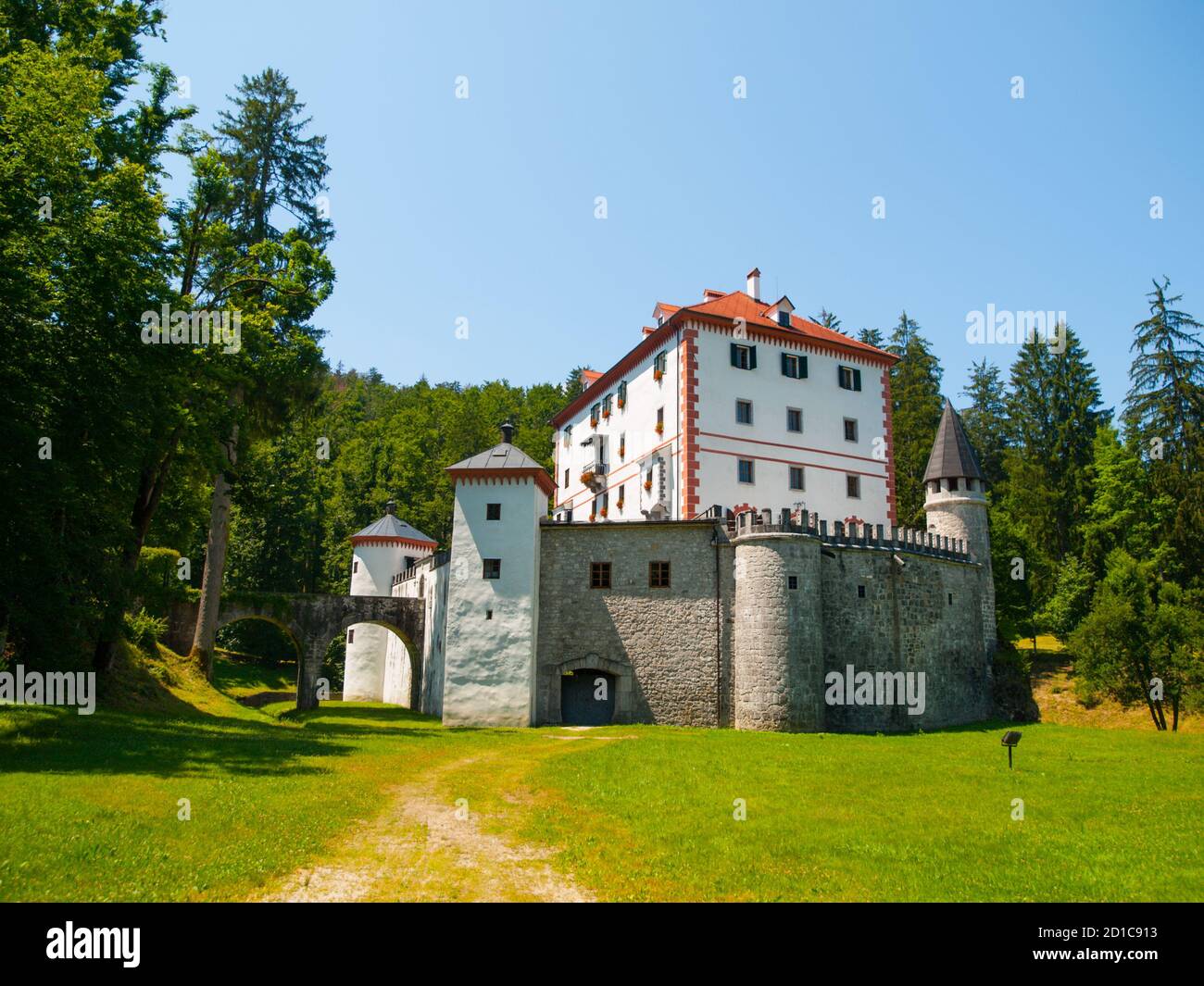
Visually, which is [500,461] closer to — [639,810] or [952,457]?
[639,810]

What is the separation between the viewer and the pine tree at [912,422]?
166 feet

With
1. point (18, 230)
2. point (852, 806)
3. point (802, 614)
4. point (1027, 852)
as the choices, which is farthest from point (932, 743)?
point (18, 230)

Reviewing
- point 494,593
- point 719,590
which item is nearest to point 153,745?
point 494,593

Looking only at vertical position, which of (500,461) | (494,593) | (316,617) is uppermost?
(500,461)

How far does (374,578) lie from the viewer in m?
46.8

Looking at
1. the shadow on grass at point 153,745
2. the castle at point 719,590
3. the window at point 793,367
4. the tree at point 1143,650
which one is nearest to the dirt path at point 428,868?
the shadow on grass at point 153,745

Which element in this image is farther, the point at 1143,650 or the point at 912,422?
the point at 912,422

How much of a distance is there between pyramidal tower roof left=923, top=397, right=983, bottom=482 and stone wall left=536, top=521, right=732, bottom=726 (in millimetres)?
12878

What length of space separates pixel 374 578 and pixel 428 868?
38.6 meters

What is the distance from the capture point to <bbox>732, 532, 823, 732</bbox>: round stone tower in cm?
2738

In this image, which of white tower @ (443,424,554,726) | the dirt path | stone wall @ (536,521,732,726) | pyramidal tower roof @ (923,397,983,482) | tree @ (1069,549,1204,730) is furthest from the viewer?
pyramidal tower roof @ (923,397,983,482)

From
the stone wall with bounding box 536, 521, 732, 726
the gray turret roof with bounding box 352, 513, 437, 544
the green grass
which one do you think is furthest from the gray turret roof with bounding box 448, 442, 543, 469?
the green grass

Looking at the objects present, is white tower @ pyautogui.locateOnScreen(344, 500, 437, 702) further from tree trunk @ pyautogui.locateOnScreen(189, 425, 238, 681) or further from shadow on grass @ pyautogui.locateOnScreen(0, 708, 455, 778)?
shadow on grass @ pyautogui.locateOnScreen(0, 708, 455, 778)

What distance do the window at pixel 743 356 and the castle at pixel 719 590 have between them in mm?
64
